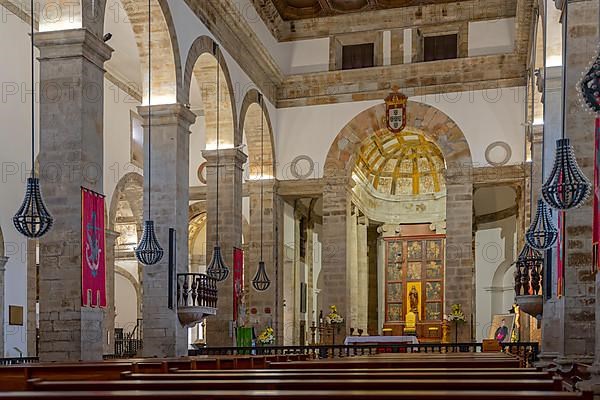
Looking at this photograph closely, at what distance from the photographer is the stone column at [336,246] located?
20.4 meters

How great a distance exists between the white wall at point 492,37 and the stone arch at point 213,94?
6709mm

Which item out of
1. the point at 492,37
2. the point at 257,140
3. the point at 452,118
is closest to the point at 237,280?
the point at 257,140

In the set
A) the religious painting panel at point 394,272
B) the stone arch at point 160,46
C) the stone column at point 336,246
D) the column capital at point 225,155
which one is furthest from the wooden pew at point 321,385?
the religious painting panel at point 394,272

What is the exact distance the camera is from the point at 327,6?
20969 millimetres

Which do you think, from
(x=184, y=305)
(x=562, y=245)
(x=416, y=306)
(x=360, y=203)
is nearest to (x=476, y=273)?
(x=416, y=306)

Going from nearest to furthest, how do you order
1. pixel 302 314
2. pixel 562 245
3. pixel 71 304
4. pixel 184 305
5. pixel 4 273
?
pixel 562 245
pixel 71 304
pixel 184 305
pixel 4 273
pixel 302 314

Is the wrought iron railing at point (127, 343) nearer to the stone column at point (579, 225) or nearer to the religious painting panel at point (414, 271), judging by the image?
the religious painting panel at point (414, 271)

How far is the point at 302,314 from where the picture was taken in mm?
23969

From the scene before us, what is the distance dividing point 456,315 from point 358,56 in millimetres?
7317

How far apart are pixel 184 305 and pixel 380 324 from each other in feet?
46.5

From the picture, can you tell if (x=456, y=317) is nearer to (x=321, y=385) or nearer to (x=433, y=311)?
(x=433, y=311)

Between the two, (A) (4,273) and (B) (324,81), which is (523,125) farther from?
(A) (4,273)

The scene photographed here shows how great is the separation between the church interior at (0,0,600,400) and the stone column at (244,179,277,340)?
0.05 m

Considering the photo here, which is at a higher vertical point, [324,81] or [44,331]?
[324,81]
